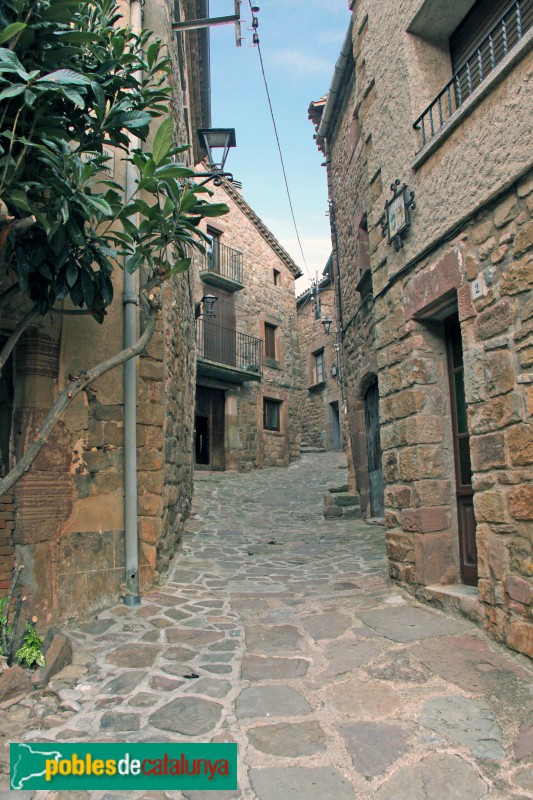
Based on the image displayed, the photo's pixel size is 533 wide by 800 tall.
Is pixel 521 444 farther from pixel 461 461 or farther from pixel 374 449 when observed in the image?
pixel 374 449

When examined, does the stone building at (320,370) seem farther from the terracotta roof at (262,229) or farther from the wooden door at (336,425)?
the terracotta roof at (262,229)

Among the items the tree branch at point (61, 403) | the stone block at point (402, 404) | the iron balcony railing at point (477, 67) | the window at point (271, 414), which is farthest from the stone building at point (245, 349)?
the tree branch at point (61, 403)

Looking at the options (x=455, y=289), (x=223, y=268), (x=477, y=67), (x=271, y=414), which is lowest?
(x=455, y=289)

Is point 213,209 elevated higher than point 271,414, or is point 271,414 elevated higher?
point 271,414

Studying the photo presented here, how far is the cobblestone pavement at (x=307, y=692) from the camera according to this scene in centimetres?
203

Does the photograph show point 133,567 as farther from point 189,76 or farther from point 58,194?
point 189,76

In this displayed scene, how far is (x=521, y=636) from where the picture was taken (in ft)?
9.31

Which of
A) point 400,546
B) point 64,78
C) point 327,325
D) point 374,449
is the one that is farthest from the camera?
point 327,325

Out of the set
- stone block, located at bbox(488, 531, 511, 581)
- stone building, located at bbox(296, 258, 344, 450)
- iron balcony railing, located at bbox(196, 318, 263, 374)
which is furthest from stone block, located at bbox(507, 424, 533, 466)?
stone building, located at bbox(296, 258, 344, 450)

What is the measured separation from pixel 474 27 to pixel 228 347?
11.8 metres

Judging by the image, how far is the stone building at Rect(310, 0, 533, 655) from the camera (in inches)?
118

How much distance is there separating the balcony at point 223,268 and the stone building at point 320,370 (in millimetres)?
3427

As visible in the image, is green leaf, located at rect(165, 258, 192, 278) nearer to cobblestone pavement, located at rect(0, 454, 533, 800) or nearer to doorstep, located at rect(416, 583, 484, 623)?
cobblestone pavement, located at rect(0, 454, 533, 800)

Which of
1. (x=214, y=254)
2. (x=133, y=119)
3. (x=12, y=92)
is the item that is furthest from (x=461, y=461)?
(x=214, y=254)
